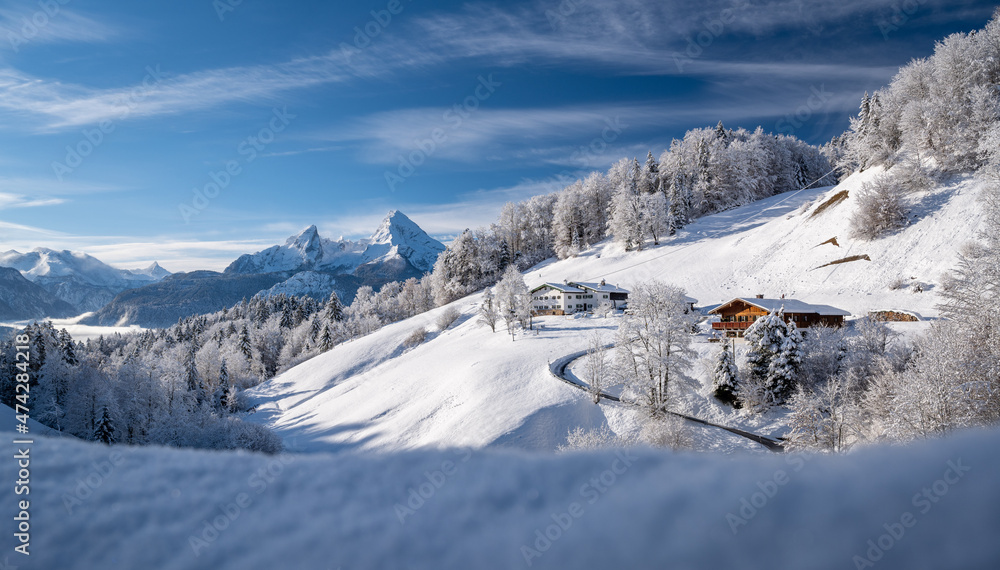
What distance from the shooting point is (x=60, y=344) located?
1586 inches

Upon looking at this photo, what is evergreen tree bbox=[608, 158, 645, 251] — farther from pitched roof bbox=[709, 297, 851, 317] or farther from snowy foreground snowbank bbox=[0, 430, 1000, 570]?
snowy foreground snowbank bbox=[0, 430, 1000, 570]

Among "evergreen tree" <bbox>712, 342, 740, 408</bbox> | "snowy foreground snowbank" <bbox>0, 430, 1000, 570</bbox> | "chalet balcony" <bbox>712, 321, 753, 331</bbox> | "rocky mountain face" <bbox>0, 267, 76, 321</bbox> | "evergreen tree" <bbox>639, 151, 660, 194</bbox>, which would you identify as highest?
"evergreen tree" <bbox>639, 151, 660, 194</bbox>

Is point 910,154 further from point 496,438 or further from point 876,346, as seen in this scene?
point 496,438

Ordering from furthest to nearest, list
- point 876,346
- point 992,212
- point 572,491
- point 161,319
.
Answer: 1. point 161,319
2. point 876,346
3. point 992,212
4. point 572,491

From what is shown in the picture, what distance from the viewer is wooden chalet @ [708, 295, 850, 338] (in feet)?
114

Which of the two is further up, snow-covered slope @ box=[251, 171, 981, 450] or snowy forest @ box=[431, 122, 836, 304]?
snowy forest @ box=[431, 122, 836, 304]

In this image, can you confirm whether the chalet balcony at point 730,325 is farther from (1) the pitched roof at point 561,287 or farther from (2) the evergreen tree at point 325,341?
(2) the evergreen tree at point 325,341

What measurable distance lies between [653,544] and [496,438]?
26.1 metres

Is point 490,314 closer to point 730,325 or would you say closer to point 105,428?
point 730,325

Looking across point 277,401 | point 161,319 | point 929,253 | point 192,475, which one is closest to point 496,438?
point 192,475

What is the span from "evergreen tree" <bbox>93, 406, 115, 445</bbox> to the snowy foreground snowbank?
34372mm

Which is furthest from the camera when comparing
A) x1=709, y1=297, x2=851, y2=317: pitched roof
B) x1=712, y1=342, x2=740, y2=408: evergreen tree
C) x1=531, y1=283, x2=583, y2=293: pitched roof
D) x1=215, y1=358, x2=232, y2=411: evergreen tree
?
x1=531, y1=283, x2=583, y2=293: pitched roof

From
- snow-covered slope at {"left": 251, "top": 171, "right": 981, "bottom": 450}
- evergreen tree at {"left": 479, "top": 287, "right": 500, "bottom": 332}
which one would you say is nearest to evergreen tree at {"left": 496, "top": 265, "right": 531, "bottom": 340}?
evergreen tree at {"left": 479, "top": 287, "right": 500, "bottom": 332}

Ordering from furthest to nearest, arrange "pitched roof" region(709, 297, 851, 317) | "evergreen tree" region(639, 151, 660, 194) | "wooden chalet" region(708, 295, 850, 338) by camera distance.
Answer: "evergreen tree" region(639, 151, 660, 194), "wooden chalet" region(708, 295, 850, 338), "pitched roof" region(709, 297, 851, 317)
